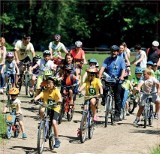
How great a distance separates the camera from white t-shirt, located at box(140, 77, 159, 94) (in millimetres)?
15836

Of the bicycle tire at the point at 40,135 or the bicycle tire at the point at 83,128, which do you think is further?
the bicycle tire at the point at 83,128

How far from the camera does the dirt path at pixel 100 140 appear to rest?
12.9 metres

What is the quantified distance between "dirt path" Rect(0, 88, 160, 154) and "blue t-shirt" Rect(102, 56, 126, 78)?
146cm

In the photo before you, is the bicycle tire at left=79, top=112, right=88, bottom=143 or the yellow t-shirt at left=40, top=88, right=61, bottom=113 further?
the bicycle tire at left=79, top=112, right=88, bottom=143

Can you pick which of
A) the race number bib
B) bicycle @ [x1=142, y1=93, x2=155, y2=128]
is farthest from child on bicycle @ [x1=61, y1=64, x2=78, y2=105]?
bicycle @ [x1=142, y1=93, x2=155, y2=128]

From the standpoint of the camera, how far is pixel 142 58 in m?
20.3

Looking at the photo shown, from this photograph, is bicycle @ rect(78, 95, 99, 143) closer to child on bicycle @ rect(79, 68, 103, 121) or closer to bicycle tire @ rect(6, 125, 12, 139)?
child on bicycle @ rect(79, 68, 103, 121)

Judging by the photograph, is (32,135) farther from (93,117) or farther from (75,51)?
(75,51)

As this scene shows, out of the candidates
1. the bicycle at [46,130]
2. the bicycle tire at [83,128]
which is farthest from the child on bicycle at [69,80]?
the bicycle at [46,130]

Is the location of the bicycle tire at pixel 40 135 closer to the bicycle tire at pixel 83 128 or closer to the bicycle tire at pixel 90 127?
the bicycle tire at pixel 83 128

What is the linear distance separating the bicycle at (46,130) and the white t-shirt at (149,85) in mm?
3854

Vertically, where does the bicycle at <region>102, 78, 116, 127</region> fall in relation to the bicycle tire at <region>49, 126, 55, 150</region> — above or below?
above

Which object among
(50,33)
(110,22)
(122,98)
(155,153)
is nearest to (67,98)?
(122,98)

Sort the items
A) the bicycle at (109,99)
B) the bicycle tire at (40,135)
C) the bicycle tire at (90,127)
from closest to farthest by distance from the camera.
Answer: the bicycle tire at (40,135) → the bicycle tire at (90,127) → the bicycle at (109,99)
